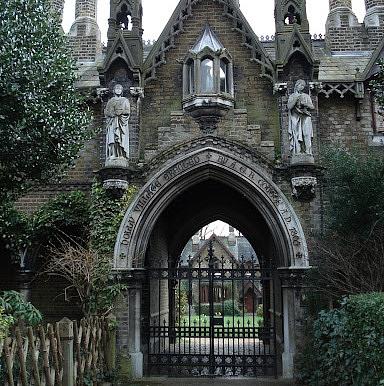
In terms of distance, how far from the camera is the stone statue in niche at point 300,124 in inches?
473

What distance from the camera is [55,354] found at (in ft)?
24.0

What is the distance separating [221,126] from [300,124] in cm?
186

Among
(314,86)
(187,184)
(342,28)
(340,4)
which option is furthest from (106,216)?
(340,4)

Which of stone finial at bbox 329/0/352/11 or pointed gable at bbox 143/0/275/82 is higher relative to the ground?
stone finial at bbox 329/0/352/11

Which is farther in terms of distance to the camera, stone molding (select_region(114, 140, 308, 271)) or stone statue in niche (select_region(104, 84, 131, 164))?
stone statue in niche (select_region(104, 84, 131, 164))

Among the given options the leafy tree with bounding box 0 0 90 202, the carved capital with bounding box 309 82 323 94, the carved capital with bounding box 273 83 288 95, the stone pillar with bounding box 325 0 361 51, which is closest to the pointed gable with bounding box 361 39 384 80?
the carved capital with bounding box 309 82 323 94

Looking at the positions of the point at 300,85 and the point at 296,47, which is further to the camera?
the point at 296,47

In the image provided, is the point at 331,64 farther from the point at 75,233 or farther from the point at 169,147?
the point at 75,233

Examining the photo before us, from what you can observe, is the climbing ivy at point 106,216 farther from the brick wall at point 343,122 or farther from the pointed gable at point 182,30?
the brick wall at point 343,122

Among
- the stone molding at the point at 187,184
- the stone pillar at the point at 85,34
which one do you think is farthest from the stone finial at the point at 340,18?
the stone pillar at the point at 85,34

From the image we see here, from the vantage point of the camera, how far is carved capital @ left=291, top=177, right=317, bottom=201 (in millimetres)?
11859

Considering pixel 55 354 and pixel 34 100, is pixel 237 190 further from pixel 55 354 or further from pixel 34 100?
pixel 55 354

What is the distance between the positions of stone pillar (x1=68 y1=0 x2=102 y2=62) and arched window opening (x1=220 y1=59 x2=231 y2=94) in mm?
5534

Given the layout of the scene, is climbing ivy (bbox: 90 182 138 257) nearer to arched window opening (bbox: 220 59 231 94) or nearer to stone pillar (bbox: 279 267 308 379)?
arched window opening (bbox: 220 59 231 94)
